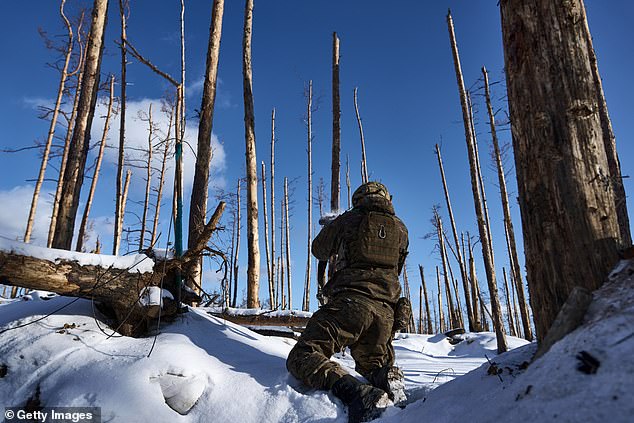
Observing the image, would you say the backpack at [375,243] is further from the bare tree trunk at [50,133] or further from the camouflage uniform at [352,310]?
the bare tree trunk at [50,133]

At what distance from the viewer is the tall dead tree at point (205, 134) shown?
274 inches

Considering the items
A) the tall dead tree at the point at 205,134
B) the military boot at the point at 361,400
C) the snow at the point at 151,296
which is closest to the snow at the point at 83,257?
the snow at the point at 151,296

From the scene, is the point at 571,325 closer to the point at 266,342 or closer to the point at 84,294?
the point at 266,342

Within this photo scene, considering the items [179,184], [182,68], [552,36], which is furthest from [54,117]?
[552,36]

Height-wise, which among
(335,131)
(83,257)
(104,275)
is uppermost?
(335,131)

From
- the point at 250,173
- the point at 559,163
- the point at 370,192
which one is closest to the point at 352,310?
the point at 370,192

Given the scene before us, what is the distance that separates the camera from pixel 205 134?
754 centimetres

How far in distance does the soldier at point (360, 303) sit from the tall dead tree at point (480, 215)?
22.9 feet

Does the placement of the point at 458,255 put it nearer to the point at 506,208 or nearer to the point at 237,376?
the point at 506,208

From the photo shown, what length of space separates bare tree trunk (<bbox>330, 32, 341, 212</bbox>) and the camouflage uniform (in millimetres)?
4818

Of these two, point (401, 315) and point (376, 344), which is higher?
point (401, 315)

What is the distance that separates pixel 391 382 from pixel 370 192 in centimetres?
162

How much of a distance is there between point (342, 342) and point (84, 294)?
234cm

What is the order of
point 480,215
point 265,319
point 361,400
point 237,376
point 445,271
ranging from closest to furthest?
point 361,400 < point 237,376 < point 265,319 < point 480,215 < point 445,271
